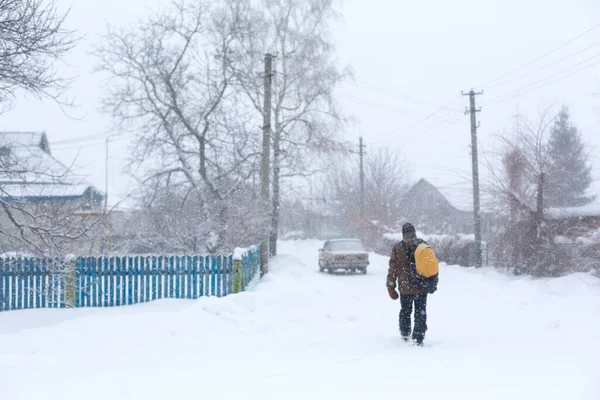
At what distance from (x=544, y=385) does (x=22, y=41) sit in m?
8.63

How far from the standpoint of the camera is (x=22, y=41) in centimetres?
955

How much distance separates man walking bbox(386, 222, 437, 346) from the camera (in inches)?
340

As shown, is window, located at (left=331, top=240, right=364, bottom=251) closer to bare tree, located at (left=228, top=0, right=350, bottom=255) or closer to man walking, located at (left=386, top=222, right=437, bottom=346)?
bare tree, located at (left=228, top=0, right=350, bottom=255)

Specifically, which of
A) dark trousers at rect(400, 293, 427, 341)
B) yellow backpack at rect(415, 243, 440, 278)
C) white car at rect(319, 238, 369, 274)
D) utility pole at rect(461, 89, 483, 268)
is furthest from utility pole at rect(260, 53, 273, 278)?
yellow backpack at rect(415, 243, 440, 278)

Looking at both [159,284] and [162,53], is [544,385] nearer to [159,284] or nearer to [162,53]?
[159,284]

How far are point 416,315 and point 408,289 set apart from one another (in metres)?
0.39

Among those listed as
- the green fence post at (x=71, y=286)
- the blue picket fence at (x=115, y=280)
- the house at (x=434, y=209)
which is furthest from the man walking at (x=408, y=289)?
the house at (x=434, y=209)

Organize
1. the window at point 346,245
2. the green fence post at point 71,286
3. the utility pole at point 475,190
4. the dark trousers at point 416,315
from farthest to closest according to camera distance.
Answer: the window at point 346,245 < the utility pole at point 475,190 < the green fence post at point 71,286 < the dark trousers at point 416,315

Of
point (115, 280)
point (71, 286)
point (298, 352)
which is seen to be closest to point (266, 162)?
point (115, 280)

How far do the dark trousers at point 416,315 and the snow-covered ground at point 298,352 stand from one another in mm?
215

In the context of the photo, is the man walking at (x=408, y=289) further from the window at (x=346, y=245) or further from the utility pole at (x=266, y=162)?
the window at (x=346, y=245)

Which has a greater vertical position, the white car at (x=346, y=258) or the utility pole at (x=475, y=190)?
the utility pole at (x=475, y=190)

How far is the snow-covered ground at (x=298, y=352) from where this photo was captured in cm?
605

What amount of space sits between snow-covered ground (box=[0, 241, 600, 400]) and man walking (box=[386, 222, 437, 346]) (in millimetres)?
257
